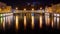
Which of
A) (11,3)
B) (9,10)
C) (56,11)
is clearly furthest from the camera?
(11,3)

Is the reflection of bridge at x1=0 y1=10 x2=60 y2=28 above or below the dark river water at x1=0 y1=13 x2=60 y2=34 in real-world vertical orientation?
above

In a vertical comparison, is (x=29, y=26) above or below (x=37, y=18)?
below

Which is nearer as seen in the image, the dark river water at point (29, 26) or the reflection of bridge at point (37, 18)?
the dark river water at point (29, 26)

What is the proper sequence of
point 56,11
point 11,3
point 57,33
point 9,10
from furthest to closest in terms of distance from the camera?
point 11,3, point 9,10, point 56,11, point 57,33

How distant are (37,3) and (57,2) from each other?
1.64m

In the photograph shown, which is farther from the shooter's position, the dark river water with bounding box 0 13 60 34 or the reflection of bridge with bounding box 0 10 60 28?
the reflection of bridge with bounding box 0 10 60 28

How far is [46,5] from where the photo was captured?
9.95 meters

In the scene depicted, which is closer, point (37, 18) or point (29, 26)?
point (29, 26)

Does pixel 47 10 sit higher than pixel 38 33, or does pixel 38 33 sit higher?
pixel 47 10

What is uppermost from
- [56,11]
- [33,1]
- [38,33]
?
[33,1]

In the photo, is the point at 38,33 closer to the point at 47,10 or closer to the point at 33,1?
the point at 47,10

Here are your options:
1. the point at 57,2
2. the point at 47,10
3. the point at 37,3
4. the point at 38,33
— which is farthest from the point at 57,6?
the point at 38,33

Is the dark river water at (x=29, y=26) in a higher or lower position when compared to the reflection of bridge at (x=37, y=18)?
lower

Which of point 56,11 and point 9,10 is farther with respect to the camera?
point 9,10
